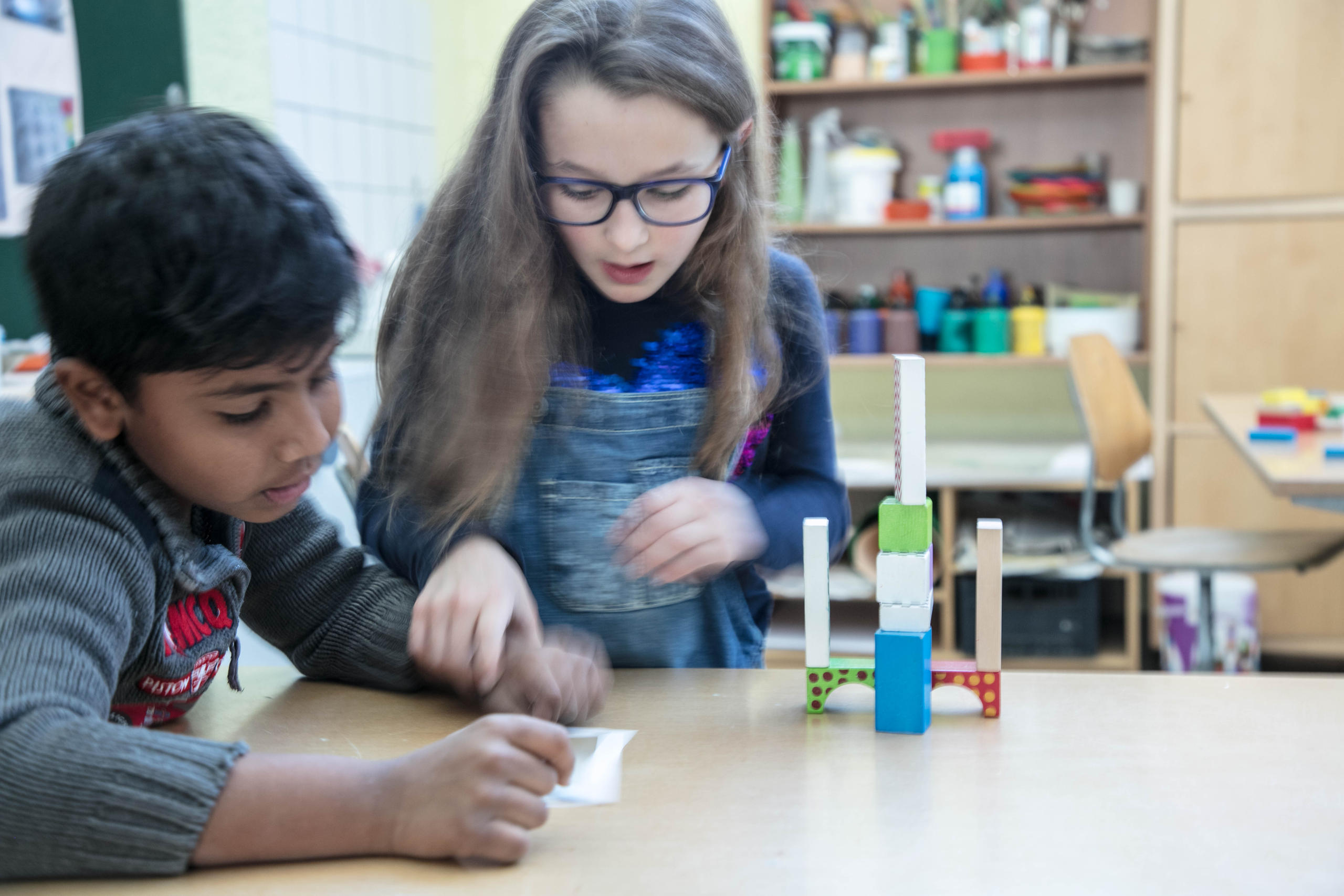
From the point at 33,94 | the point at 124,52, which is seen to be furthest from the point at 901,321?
the point at 33,94

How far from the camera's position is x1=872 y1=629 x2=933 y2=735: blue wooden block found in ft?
2.44

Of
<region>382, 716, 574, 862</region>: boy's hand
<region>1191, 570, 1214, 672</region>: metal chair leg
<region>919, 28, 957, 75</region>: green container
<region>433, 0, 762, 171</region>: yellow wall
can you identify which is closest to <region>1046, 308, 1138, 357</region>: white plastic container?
<region>919, 28, 957, 75</region>: green container

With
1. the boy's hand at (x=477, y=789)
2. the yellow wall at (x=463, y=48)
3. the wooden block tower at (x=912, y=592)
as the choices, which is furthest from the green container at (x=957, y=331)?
the boy's hand at (x=477, y=789)

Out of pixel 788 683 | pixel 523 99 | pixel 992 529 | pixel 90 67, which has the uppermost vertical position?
pixel 90 67

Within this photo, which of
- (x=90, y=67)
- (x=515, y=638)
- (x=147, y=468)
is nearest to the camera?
(x=147, y=468)

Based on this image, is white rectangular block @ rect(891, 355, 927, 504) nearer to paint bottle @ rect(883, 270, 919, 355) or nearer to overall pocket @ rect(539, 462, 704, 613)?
overall pocket @ rect(539, 462, 704, 613)

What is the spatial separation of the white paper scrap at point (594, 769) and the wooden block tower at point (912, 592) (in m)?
0.15

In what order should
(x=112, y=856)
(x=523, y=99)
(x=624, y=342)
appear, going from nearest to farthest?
1. (x=112, y=856)
2. (x=523, y=99)
3. (x=624, y=342)

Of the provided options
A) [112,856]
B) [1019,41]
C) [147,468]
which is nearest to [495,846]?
[112,856]

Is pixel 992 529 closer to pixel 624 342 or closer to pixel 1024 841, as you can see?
pixel 1024 841

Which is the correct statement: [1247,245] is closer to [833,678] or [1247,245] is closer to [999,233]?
[999,233]

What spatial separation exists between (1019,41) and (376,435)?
2.70 metres

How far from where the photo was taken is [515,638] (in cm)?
81

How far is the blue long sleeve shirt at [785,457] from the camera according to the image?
0.97 metres
